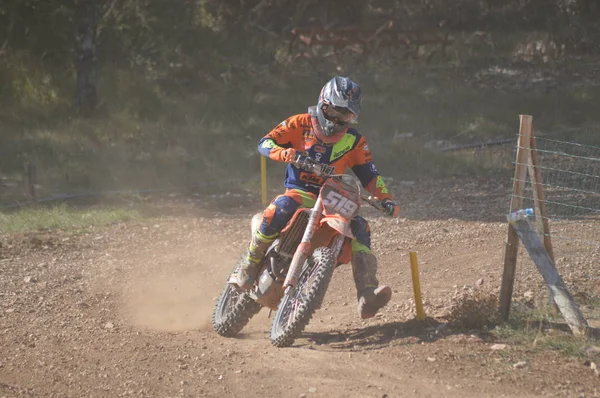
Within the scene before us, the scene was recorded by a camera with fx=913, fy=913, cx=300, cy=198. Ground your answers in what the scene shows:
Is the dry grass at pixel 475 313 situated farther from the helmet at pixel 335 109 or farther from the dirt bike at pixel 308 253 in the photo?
the helmet at pixel 335 109

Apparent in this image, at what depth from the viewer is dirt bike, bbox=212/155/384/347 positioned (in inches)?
250

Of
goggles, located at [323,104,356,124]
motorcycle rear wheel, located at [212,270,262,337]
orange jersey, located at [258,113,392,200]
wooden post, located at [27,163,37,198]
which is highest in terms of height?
goggles, located at [323,104,356,124]

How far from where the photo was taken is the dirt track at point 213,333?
18.8 ft

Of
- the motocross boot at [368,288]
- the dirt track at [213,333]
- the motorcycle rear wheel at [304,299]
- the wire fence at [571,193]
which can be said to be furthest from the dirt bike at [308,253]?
the wire fence at [571,193]

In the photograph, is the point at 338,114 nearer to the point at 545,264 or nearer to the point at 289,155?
the point at 289,155

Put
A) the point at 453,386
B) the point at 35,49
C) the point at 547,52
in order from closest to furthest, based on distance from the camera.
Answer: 1. the point at 453,386
2. the point at 35,49
3. the point at 547,52

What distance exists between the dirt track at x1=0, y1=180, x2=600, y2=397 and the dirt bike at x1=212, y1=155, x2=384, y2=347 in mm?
288

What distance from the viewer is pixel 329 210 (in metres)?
6.45

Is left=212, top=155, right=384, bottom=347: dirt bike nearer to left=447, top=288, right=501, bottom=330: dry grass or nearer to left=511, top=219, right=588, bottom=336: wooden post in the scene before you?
left=447, top=288, right=501, bottom=330: dry grass

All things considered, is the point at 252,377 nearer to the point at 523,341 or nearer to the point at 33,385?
the point at 33,385

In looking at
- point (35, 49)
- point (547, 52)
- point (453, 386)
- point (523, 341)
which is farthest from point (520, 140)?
point (547, 52)

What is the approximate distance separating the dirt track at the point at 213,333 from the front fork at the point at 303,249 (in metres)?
0.50

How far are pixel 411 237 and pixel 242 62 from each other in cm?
1386

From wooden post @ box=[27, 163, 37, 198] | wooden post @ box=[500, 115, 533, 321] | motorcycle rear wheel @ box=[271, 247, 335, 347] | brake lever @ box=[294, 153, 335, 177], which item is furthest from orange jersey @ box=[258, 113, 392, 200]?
wooden post @ box=[27, 163, 37, 198]
